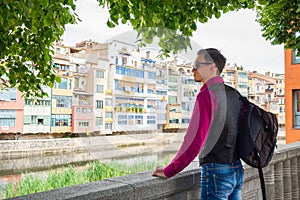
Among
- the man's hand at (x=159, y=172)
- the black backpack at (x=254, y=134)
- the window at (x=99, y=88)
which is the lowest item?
the man's hand at (x=159, y=172)

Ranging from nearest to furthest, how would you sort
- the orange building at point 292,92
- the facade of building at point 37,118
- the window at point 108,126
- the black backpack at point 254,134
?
the window at point 108,126, the black backpack at point 254,134, the facade of building at point 37,118, the orange building at point 292,92

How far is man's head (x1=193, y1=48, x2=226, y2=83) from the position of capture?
3.72ft

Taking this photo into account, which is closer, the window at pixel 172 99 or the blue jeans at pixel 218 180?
the window at pixel 172 99

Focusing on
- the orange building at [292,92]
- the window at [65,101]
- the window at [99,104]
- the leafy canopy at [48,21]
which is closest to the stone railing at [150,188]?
the window at [99,104]

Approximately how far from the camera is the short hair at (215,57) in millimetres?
1144

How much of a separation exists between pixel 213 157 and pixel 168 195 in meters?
0.26

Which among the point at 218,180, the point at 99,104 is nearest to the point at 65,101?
the point at 99,104

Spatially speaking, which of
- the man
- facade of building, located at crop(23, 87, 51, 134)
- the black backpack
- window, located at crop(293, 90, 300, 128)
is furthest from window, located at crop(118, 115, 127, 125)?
window, located at crop(293, 90, 300, 128)

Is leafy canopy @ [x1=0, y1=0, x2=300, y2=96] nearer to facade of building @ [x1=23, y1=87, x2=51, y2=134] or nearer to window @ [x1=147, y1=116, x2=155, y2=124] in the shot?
facade of building @ [x1=23, y1=87, x2=51, y2=134]

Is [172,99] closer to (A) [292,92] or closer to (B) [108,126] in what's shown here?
(B) [108,126]

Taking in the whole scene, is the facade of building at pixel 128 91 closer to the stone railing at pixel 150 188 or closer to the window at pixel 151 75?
the window at pixel 151 75

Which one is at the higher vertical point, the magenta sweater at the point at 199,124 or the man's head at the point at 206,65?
the man's head at the point at 206,65

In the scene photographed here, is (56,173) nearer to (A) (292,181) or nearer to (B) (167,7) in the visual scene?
(B) (167,7)

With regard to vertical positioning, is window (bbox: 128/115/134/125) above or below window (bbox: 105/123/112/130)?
above
